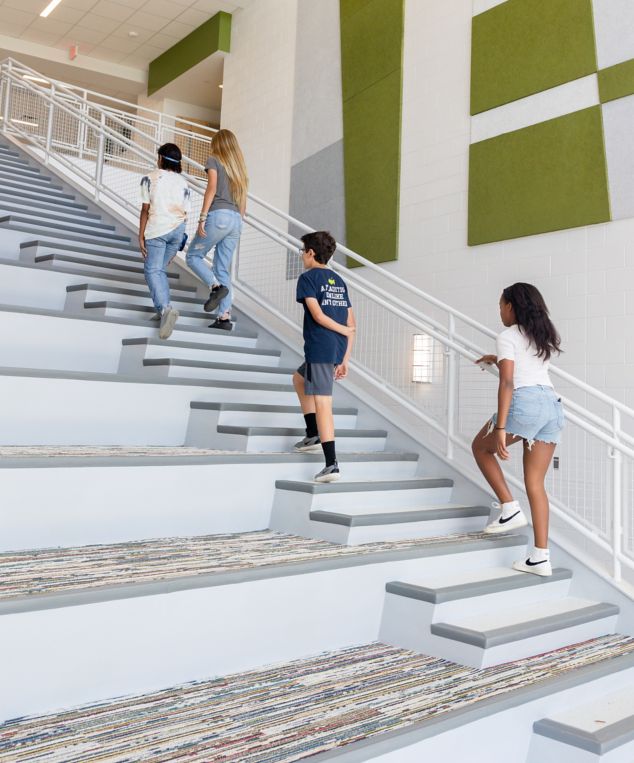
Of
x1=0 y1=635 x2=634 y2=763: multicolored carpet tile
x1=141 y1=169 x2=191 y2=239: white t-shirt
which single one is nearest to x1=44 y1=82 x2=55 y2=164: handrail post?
x1=141 y1=169 x2=191 y2=239: white t-shirt

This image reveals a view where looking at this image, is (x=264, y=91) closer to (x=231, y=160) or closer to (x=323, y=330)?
(x=231, y=160)

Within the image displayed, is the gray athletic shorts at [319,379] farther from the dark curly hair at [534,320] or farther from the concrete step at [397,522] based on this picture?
the dark curly hair at [534,320]

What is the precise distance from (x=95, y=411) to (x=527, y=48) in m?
4.67

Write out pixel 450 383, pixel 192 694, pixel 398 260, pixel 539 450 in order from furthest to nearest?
pixel 398 260, pixel 450 383, pixel 539 450, pixel 192 694

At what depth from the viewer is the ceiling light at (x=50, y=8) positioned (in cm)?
1165

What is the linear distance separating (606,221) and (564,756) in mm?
A: 4069

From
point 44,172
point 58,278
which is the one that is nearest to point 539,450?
point 58,278

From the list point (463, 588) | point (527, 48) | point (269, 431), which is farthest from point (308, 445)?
point (527, 48)

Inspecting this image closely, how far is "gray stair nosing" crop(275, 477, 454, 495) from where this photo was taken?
3.57 metres

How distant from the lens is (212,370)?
15.4 ft

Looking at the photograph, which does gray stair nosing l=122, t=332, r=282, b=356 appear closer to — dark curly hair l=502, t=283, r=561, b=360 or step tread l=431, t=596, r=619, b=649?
dark curly hair l=502, t=283, r=561, b=360

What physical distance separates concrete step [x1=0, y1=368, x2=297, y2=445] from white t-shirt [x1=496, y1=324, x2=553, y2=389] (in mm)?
1638

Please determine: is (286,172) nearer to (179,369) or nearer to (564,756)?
(179,369)

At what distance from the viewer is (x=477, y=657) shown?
278 centimetres
